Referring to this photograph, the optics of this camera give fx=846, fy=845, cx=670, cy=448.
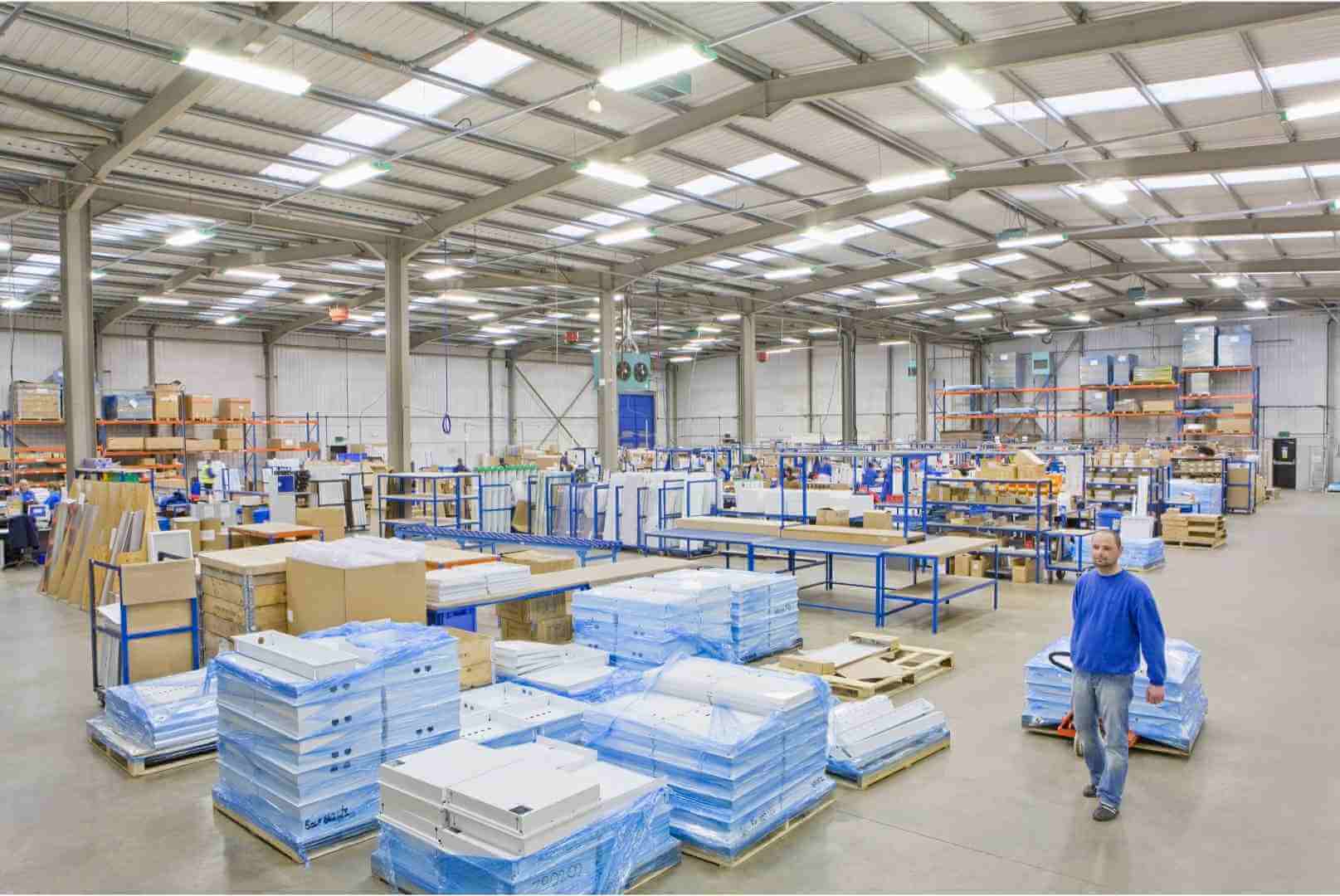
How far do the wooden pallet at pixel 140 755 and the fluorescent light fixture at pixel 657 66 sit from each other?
258 inches

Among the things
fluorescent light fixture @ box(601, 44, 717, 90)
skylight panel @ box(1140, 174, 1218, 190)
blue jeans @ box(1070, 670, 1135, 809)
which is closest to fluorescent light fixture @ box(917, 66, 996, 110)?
fluorescent light fixture @ box(601, 44, 717, 90)

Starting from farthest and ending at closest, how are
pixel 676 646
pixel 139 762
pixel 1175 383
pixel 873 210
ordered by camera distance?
pixel 1175 383, pixel 873 210, pixel 676 646, pixel 139 762

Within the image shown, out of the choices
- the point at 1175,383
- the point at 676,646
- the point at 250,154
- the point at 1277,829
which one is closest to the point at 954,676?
the point at 676,646

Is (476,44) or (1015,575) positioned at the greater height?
(476,44)

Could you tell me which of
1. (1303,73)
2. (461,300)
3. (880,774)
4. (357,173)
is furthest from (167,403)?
(1303,73)

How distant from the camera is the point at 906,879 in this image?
160 inches

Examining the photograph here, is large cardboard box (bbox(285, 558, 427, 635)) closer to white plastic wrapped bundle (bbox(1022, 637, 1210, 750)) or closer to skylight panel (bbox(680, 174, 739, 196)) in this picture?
white plastic wrapped bundle (bbox(1022, 637, 1210, 750))

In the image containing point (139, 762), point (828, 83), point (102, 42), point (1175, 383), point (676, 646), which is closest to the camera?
point (139, 762)

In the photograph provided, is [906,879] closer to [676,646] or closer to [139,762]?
[676,646]

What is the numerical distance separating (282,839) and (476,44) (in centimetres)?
790

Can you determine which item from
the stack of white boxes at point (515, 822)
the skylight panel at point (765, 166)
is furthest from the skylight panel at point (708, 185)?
the stack of white boxes at point (515, 822)

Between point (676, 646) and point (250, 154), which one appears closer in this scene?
point (676, 646)

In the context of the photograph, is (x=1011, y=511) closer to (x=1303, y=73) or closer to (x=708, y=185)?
(x=1303, y=73)

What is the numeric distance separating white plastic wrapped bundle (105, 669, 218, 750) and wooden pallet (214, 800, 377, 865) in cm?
126
